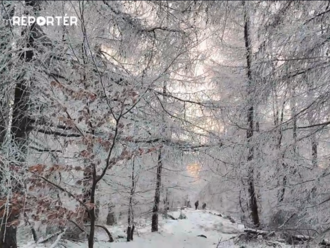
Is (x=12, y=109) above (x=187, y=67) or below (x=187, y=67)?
below

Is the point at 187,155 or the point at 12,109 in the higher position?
the point at 12,109

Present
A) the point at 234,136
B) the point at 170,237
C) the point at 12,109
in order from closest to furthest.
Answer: the point at 12,109, the point at 234,136, the point at 170,237

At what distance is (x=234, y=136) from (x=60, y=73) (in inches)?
114

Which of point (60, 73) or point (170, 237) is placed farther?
point (170, 237)

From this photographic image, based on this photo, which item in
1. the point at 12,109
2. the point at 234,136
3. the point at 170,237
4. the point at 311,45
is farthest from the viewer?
the point at 170,237

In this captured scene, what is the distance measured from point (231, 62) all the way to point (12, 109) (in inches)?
237

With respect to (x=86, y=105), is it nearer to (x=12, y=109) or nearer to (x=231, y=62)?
(x=12, y=109)

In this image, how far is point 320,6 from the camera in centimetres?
306

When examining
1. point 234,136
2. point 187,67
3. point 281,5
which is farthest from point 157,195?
point 281,5

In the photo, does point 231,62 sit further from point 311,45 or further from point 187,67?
point 311,45

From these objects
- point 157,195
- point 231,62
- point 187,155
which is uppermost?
point 231,62

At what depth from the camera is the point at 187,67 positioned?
4.66 meters

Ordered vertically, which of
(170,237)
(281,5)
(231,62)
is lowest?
(170,237)

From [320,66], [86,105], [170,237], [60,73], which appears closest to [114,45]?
[60,73]
